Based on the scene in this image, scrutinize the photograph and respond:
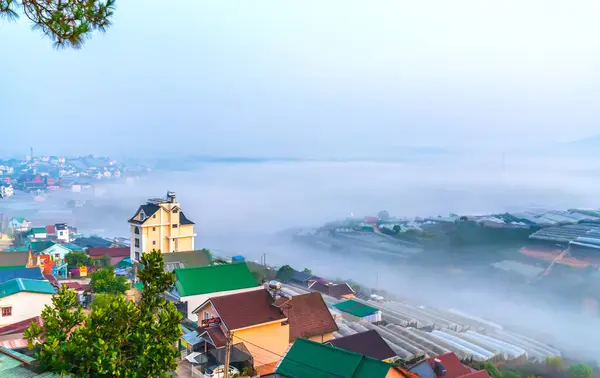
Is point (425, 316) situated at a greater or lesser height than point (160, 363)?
lesser

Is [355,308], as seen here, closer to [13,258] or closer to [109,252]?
[13,258]

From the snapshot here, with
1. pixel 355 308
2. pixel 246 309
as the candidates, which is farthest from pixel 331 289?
pixel 246 309

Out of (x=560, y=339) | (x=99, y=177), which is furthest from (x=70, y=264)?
(x=99, y=177)

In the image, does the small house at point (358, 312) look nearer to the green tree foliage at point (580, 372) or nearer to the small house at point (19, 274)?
the green tree foliage at point (580, 372)

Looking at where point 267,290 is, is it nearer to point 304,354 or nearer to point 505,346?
point 304,354

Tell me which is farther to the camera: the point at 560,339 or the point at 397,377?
the point at 560,339

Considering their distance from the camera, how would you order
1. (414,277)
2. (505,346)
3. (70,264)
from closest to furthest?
(505,346)
(70,264)
(414,277)

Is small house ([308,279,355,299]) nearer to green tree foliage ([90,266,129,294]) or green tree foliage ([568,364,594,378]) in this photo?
green tree foliage ([90,266,129,294])
